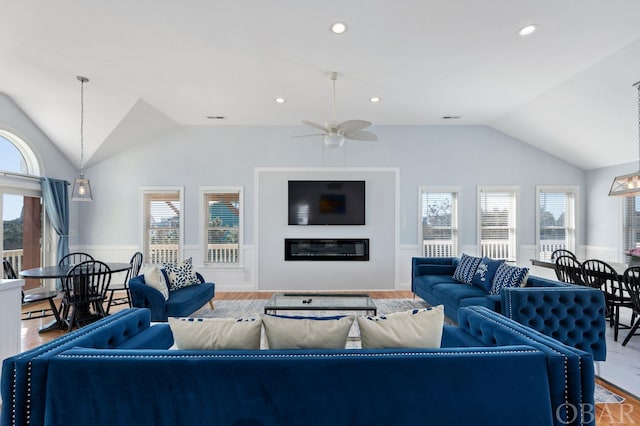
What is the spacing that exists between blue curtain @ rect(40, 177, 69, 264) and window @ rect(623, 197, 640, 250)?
965cm

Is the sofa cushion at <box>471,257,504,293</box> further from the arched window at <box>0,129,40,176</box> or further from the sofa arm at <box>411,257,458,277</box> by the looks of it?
the arched window at <box>0,129,40,176</box>

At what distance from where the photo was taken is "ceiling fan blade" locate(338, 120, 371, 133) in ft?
11.0

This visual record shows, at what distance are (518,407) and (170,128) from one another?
247 inches

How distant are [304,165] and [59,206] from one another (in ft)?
14.0

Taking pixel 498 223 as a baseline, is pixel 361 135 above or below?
above

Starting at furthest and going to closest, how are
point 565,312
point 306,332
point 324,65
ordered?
point 324,65 < point 565,312 < point 306,332

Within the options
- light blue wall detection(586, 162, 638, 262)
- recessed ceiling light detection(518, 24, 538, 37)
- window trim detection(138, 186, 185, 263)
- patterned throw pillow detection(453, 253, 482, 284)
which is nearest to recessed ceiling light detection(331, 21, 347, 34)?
recessed ceiling light detection(518, 24, 538, 37)

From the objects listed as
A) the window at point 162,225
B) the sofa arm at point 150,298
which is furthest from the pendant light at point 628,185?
the window at point 162,225

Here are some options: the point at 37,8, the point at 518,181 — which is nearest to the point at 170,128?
the point at 37,8

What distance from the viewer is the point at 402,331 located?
1.57 m

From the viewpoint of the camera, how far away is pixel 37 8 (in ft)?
8.54

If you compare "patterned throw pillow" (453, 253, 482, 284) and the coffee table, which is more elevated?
"patterned throw pillow" (453, 253, 482, 284)

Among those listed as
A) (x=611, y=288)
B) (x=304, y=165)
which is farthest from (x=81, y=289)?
(x=611, y=288)

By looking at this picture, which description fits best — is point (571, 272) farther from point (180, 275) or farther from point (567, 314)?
point (180, 275)
